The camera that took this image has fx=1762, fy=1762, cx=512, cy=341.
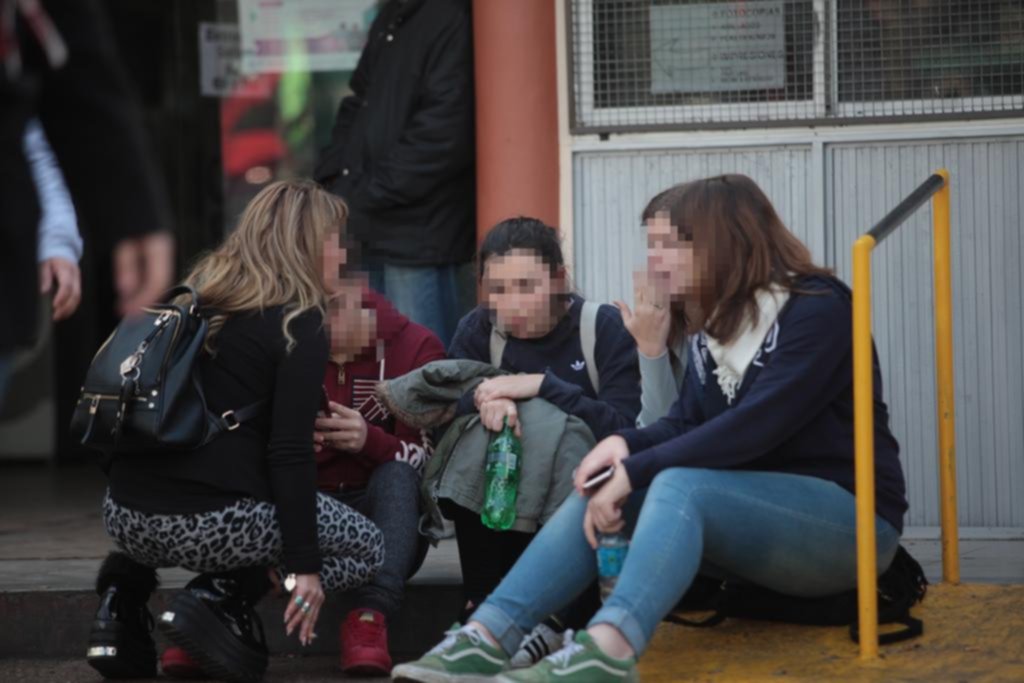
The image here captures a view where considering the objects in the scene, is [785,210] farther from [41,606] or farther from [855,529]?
[41,606]

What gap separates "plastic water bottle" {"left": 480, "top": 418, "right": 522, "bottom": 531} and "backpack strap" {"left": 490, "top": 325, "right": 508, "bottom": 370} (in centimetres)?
38

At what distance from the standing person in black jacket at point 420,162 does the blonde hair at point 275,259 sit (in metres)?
1.64

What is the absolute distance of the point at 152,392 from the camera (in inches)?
167

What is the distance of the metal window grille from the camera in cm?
607

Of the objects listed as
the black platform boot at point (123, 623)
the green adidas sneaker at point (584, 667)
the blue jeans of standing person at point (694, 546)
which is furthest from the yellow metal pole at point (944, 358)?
the black platform boot at point (123, 623)

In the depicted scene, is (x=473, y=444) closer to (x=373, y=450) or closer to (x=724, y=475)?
(x=373, y=450)

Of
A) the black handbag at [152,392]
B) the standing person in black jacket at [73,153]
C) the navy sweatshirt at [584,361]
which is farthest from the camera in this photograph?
the navy sweatshirt at [584,361]

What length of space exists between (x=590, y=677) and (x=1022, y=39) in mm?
3356

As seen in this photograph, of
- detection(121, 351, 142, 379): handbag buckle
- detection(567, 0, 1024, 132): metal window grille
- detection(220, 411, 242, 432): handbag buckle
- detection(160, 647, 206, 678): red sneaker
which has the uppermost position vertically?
detection(567, 0, 1024, 132): metal window grille

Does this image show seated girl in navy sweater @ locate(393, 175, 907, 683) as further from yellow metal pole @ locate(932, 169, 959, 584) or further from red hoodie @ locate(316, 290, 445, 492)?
red hoodie @ locate(316, 290, 445, 492)

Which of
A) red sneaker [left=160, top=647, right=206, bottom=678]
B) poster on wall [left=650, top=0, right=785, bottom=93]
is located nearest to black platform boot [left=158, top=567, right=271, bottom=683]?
red sneaker [left=160, top=647, right=206, bottom=678]

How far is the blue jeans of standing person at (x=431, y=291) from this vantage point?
21.2 ft

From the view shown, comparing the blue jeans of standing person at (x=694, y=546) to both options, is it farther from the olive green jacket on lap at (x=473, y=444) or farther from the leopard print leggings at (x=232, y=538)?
the leopard print leggings at (x=232, y=538)

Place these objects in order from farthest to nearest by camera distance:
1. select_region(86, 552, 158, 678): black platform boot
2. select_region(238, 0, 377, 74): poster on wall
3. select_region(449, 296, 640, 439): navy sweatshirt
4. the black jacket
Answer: select_region(238, 0, 377, 74): poster on wall → the black jacket → select_region(449, 296, 640, 439): navy sweatshirt → select_region(86, 552, 158, 678): black platform boot
